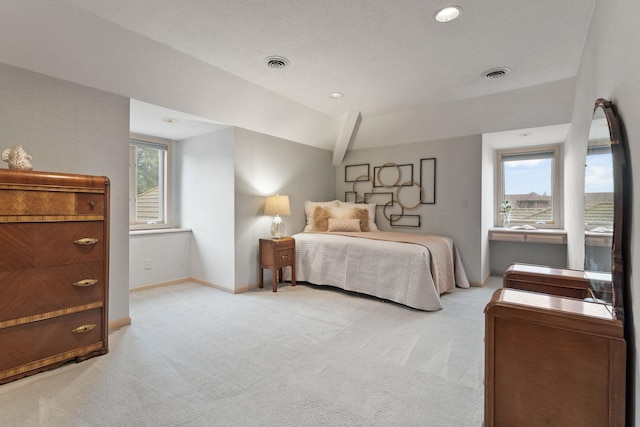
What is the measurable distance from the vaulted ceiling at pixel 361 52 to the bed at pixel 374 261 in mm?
1553

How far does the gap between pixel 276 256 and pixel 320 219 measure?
1055mm

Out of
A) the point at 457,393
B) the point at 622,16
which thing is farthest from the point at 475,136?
the point at 457,393

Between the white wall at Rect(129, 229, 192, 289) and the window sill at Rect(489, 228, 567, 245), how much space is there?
4.46 m

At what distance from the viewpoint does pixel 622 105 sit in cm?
121

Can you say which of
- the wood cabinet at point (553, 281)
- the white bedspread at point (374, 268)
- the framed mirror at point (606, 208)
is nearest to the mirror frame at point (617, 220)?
the framed mirror at point (606, 208)

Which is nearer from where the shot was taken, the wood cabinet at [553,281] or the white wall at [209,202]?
the wood cabinet at [553,281]

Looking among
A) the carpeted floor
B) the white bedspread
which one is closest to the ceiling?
the white bedspread

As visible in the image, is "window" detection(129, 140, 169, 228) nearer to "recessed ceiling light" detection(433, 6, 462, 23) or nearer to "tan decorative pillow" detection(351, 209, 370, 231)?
"tan decorative pillow" detection(351, 209, 370, 231)

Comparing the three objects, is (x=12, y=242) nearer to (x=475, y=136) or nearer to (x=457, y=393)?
(x=457, y=393)

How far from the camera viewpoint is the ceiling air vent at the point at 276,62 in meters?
2.67

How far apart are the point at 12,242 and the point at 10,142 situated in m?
0.83

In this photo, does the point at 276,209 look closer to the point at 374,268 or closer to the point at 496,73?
the point at 374,268

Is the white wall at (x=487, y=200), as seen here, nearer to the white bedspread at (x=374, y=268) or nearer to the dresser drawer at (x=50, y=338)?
the white bedspread at (x=374, y=268)

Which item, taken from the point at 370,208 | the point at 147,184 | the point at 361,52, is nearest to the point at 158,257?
the point at 147,184
